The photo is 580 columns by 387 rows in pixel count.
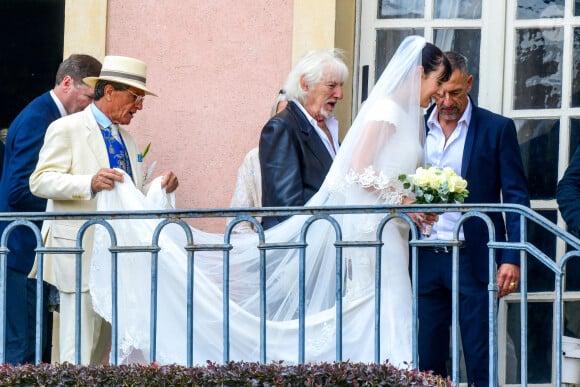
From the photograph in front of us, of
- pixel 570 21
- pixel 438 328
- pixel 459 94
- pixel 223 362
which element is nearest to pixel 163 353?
pixel 223 362

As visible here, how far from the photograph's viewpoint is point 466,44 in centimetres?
911

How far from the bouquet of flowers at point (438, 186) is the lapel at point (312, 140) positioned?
0.65 metres

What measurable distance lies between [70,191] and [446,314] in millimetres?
1976

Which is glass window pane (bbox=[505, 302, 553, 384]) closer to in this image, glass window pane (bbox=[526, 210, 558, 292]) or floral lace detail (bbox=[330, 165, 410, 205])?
glass window pane (bbox=[526, 210, 558, 292])

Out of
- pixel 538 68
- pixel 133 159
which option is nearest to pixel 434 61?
pixel 538 68

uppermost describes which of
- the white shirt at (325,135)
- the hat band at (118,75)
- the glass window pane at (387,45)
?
the glass window pane at (387,45)

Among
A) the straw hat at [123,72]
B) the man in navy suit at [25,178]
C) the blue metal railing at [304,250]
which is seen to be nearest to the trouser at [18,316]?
the man in navy suit at [25,178]

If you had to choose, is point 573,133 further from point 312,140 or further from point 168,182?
point 168,182

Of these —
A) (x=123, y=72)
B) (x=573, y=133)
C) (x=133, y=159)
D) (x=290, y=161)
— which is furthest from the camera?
(x=573, y=133)

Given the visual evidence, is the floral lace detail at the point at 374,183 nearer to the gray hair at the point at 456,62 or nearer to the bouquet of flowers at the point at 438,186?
the bouquet of flowers at the point at 438,186

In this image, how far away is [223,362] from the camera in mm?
6988

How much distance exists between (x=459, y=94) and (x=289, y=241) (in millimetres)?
1334

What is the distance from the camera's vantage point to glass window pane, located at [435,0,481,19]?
9.12 metres

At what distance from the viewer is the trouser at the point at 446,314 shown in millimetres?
7699
